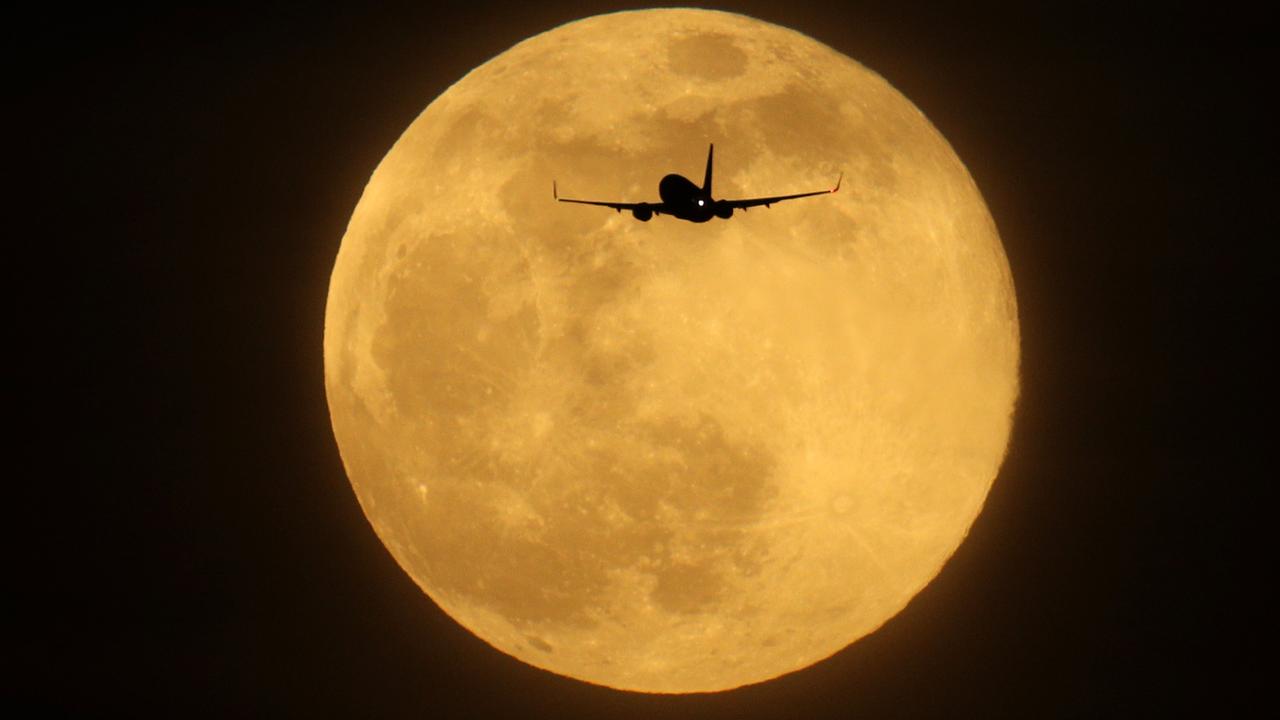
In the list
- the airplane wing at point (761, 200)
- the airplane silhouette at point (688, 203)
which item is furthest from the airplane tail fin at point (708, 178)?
the airplane wing at point (761, 200)

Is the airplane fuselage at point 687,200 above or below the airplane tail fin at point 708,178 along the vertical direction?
below

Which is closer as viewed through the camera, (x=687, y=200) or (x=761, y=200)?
(x=687, y=200)

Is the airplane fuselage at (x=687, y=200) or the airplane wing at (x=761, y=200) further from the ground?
the airplane wing at (x=761, y=200)

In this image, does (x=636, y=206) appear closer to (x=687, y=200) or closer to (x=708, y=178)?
(x=687, y=200)

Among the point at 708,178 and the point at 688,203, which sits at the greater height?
the point at 708,178

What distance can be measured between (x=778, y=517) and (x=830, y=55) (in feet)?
11.0

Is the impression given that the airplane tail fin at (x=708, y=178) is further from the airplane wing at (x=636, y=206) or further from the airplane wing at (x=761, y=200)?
the airplane wing at (x=636, y=206)

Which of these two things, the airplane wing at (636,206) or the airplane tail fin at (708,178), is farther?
the airplane wing at (636,206)

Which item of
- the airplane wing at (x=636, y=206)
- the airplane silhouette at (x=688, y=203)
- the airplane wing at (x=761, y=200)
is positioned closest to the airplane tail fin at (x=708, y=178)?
the airplane silhouette at (x=688, y=203)

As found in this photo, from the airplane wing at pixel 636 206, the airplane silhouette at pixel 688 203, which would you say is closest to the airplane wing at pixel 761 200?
the airplane silhouette at pixel 688 203

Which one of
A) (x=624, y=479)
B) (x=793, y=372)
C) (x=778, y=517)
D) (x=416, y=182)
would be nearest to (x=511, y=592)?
(x=624, y=479)

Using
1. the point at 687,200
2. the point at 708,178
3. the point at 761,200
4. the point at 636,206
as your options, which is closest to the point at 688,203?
the point at 687,200

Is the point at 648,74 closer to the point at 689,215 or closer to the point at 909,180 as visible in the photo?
the point at 689,215

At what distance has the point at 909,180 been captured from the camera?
22.9 feet
